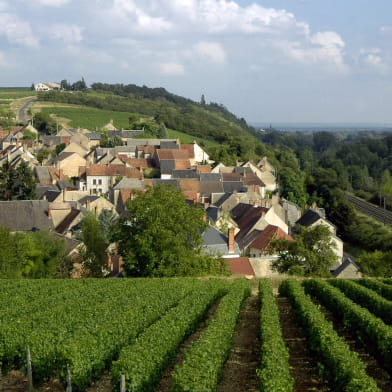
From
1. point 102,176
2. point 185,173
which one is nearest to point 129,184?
point 102,176

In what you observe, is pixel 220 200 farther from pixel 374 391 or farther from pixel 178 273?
pixel 374 391

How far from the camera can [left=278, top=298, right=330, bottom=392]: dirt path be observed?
44.5ft

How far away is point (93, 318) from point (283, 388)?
8.48m

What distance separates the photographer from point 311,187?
92.7 metres

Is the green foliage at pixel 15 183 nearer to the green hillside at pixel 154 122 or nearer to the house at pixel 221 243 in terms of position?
the house at pixel 221 243

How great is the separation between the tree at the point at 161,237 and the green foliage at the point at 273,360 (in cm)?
1336

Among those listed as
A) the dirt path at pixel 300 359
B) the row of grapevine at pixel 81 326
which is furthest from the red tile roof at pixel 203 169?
the dirt path at pixel 300 359

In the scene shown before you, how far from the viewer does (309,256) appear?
1390 inches

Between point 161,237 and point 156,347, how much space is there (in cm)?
1755

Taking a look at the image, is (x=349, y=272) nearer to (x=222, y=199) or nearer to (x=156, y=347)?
(x=222, y=199)

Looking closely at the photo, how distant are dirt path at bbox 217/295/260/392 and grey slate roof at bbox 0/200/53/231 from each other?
99.0ft

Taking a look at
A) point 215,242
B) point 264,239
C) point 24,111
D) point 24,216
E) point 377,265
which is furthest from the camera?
point 24,111

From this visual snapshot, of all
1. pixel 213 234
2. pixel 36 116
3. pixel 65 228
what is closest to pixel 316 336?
pixel 213 234

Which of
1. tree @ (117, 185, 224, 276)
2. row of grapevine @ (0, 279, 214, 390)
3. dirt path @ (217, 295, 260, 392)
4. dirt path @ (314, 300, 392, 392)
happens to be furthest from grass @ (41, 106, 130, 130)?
dirt path @ (314, 300, 392, 392)
